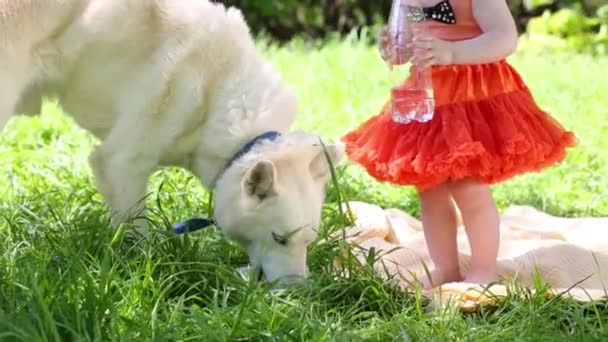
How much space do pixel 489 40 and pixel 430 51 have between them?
0.68 ft

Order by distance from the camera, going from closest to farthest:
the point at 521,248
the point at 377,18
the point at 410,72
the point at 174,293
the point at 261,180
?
the point at 174,293 → the point at 261,180 → the point at 410,72 → the point at 521,248 → the point at 377,18

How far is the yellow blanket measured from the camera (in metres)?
3.56

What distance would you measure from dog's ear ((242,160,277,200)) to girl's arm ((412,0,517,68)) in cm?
66

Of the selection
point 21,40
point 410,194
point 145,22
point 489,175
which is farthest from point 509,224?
point 21,40

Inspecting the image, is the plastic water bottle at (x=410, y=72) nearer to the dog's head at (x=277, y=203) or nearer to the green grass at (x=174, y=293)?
the dog's head at (x=277, y=203)

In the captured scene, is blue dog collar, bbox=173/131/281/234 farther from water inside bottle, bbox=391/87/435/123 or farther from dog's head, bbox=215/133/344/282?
water inside bottle, bbox=391/87/435/123

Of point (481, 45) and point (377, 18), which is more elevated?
point (481, 45)

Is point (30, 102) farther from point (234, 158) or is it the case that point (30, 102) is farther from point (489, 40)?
point (489, 40)

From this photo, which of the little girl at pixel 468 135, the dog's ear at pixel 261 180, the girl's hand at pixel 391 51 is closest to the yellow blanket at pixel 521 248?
the little girl at pixel 468 135

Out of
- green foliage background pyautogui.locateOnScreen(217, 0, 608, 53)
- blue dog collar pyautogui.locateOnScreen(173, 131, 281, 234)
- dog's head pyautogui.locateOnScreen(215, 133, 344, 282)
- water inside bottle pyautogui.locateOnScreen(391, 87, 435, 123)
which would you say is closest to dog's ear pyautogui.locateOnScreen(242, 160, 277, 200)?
dog's head pyautogui.locateOnScreen(215, 133, 344, 282)

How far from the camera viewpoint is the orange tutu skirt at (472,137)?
3506 mm

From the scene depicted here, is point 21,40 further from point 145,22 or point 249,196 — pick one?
point 249,196

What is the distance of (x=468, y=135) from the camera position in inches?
139

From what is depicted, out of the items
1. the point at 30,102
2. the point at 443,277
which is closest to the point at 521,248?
the point at 443,277
